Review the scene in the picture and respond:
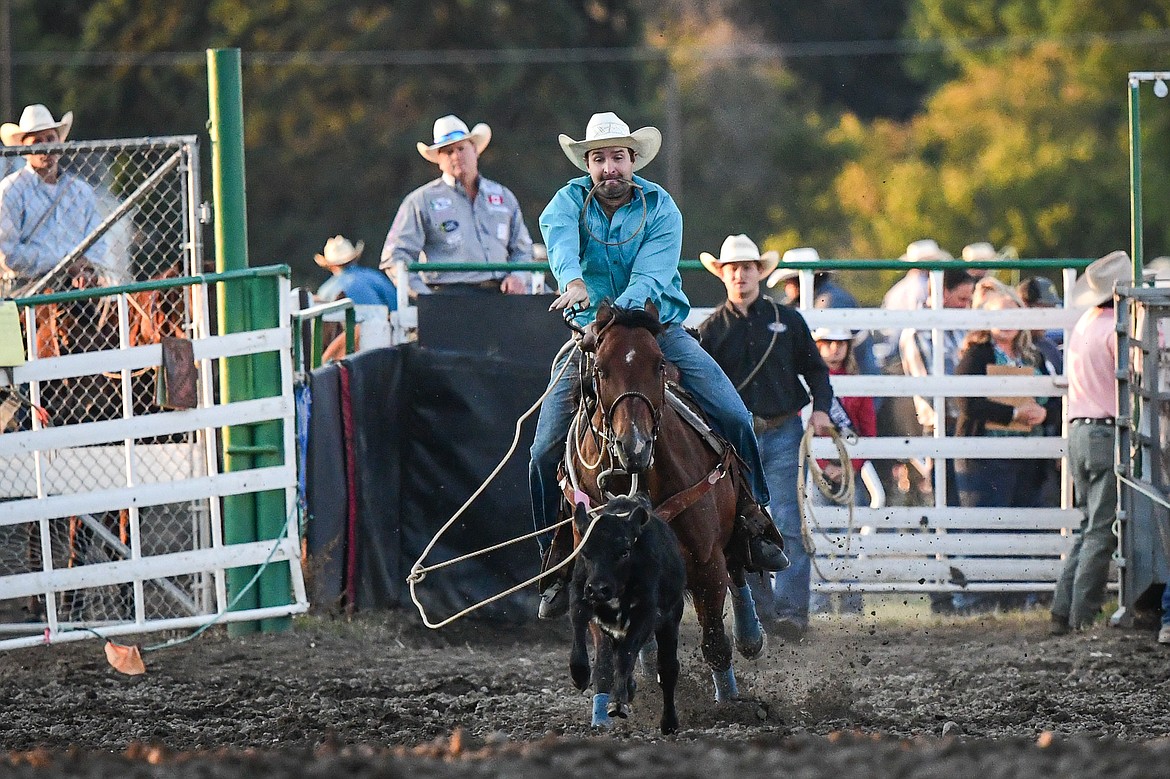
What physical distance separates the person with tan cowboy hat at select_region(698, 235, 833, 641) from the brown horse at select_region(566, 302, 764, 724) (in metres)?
2.58

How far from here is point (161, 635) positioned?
35.9 feet

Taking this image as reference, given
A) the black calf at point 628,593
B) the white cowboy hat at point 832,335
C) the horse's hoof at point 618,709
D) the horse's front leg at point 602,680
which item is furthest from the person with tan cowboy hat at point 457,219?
the horse's hoof at point 618,709

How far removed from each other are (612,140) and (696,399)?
4.26 feet

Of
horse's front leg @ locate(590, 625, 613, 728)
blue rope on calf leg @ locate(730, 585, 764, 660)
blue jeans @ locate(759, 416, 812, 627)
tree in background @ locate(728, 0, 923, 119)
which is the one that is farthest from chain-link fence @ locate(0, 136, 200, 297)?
tree in background @ locate(728, 0, 923, 119)

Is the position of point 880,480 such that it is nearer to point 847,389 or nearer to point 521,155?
point 847,389

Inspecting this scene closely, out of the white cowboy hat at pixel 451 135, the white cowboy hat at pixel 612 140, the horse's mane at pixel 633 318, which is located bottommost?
the horse's mane at pixel 633 318

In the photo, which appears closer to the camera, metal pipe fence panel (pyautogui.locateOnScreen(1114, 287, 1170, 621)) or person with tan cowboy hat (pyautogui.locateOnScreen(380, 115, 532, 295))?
metal pipe fence panel (pyautogui.locateOnScreen(1114, 287, 1170, 621))

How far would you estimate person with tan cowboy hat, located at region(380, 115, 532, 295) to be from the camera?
1332 centimetres

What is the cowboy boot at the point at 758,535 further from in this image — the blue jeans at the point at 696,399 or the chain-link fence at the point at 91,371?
the chain-link fence at the point at 91,371

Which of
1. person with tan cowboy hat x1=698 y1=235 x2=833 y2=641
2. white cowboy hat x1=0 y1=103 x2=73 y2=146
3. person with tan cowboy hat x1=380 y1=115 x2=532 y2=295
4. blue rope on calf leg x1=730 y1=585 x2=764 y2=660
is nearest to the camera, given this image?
blue rope on calf leg x1=730 y1=585 x2=764 y2=660

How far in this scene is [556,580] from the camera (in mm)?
8922

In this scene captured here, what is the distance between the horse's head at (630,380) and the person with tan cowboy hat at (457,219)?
16.3 ft

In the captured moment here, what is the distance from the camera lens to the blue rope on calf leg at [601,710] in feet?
26.2

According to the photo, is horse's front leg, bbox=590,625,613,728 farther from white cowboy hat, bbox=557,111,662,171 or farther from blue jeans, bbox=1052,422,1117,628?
blue jeans, bbox=1052,422,1117,628
